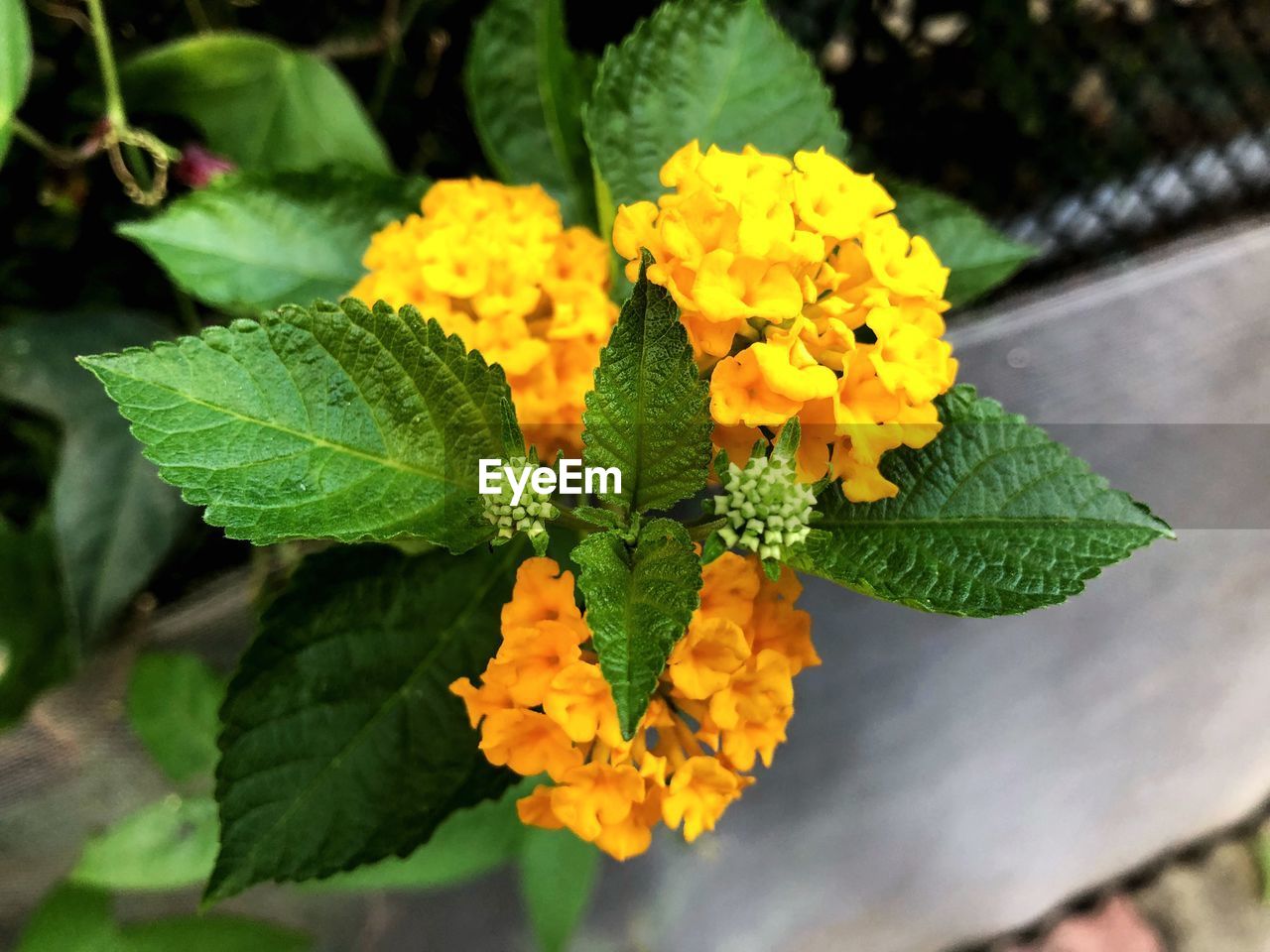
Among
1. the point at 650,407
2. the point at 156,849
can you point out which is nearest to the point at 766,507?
the point at 650,407

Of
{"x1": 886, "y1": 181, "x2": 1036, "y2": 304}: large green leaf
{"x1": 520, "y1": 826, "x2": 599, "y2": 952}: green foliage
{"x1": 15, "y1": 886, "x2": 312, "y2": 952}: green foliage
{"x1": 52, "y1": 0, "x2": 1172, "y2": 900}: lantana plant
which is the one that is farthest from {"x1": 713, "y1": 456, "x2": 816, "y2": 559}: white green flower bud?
{"x1": 15, "y1": 886, "x2": 312, "y2": 952}: green foliage

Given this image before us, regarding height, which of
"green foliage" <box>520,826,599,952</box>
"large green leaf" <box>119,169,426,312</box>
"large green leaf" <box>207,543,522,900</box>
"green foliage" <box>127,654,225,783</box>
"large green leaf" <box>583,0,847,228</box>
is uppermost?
"large green leaf" <box>583,0,847,228</box>

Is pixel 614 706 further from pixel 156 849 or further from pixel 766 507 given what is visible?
pixel 156 849

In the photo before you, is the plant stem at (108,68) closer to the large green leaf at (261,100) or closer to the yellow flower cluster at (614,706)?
the large green leaf at (261,100)

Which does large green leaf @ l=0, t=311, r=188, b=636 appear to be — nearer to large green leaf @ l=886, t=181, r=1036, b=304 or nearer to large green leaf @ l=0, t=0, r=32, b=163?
large green leaf @ l=0, t=0, r=32, b=163

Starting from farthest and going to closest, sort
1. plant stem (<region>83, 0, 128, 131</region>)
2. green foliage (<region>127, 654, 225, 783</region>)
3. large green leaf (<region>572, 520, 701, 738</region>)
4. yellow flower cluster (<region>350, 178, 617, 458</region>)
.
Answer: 1. green foliage (<region>127, 654, 225, 783</region>)
2. plant stem (<region>83, 0, 128, 131</region>)
3. yellow flower cluster (<region>350, 178, 617, 458</region>)
4. large green leaf (<region>572, 520, 701, 738</region>)

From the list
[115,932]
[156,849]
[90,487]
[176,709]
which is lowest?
[115,932]

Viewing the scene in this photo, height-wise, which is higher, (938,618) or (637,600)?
(637,600)
